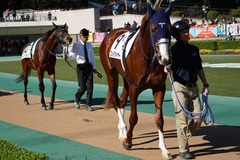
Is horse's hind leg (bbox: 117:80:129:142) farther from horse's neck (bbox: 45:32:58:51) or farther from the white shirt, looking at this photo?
horse's neck (bbox: 45:32:58:51)

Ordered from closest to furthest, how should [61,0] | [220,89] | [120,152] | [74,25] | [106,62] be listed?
[120,152], [106,62], [220,89], [74,25], [61,0]

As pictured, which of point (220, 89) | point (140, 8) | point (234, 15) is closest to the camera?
point (220, 89)

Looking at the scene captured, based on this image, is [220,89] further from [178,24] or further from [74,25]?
[74,25]

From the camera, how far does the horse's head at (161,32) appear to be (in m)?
5.66

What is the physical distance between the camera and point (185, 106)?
6.18 meters

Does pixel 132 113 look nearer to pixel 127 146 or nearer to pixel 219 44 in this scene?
pixel 127 146

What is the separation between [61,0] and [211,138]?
64460 mm

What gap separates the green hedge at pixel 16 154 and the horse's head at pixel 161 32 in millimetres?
1938

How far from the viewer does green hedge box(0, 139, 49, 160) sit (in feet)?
15.9

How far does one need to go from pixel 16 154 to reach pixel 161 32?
240cm

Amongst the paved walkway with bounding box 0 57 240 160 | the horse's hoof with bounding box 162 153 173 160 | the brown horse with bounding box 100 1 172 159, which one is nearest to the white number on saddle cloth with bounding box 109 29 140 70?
the brown horse with bounding box 100 1 172 159

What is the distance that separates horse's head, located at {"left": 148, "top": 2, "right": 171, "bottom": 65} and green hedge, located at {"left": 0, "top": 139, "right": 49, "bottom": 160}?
76.3 inches

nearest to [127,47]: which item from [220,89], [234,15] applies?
[220,89]

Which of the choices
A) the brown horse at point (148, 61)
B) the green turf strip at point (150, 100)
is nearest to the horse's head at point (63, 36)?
the green turf strip at point (150, 100)
